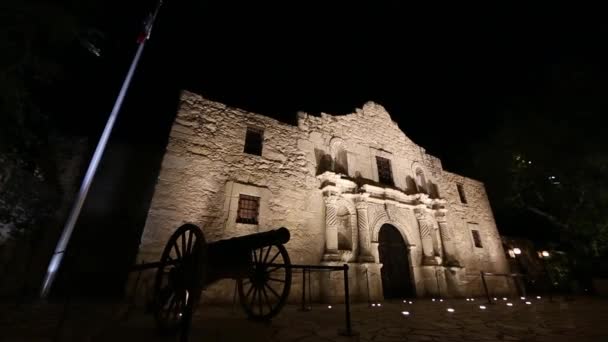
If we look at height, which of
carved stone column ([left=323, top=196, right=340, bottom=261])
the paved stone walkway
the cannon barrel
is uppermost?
carved stone column ([left=323, top=196, right=340, bottom=261])

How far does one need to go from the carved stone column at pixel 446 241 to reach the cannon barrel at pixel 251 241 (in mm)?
8649

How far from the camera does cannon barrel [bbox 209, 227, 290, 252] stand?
3340 mm

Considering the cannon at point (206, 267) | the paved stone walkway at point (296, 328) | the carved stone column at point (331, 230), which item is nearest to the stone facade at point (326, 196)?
the carved stone column at point (331, 230)

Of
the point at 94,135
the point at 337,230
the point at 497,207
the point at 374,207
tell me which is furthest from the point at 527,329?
the point at 497,207

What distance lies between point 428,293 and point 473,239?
15.5 ft

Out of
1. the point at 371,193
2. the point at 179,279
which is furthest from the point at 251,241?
the point at 371,193

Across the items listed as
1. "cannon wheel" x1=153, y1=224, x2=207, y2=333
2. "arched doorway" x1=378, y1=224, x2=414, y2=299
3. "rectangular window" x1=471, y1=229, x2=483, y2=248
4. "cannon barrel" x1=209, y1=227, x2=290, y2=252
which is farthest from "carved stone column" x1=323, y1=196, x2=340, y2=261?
"rectangular window" x1=471, y1=229, x2=483, y2=248

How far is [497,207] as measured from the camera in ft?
50.2

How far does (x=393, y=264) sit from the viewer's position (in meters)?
8.91

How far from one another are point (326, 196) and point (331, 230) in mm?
1133

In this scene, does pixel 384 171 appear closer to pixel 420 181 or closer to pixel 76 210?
pixel 420 181

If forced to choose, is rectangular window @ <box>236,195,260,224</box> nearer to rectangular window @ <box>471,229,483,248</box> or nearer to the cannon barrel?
the cannon barrel

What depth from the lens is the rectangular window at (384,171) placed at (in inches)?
401

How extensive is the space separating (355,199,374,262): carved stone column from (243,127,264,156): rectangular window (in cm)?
388
